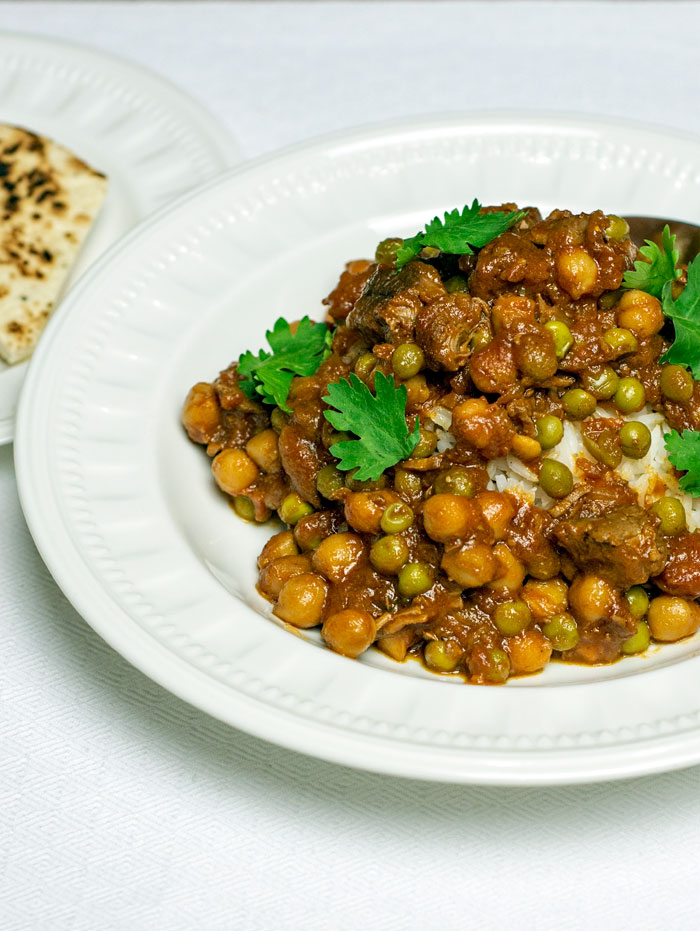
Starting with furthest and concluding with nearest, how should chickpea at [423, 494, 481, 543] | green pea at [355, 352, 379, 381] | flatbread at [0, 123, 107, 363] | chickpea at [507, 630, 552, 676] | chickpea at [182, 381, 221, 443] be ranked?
flatbread at [0, 123, 107, 363] → chickpea at [182, 381, 221, 443] → green pea at [355, 352, 379, 381] → chickpea at [507, 630, 552, 676] → chickpea at [423, 494, 481, 543]

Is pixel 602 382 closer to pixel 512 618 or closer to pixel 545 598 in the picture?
pixel 545 598

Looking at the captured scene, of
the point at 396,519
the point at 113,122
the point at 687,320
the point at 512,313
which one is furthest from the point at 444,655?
the point at 113,122

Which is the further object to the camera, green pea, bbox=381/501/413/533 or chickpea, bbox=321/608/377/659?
green pea, bbox=381/501/413/533

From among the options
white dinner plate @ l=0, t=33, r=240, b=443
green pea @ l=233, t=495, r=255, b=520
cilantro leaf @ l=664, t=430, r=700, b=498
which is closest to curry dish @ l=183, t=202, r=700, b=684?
cilantro leaf @ l=664, t=430, r=700, b=498

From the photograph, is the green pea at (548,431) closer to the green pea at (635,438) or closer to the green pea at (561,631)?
the green pea at (635,438)

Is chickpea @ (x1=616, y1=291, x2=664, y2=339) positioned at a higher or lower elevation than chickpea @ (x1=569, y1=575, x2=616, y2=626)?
higher

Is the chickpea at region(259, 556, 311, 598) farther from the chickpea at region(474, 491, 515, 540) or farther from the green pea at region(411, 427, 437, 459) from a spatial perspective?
the chickpea at region(474, 491, 515, 540)

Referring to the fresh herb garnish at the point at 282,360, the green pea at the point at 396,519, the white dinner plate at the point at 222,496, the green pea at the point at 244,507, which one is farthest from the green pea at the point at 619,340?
the green pea at the point at 244,507

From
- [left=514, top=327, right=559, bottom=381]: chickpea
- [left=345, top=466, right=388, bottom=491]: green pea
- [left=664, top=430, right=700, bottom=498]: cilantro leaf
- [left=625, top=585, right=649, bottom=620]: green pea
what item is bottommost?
[left=625, top=585, right=649, bottom=620]: green pea
